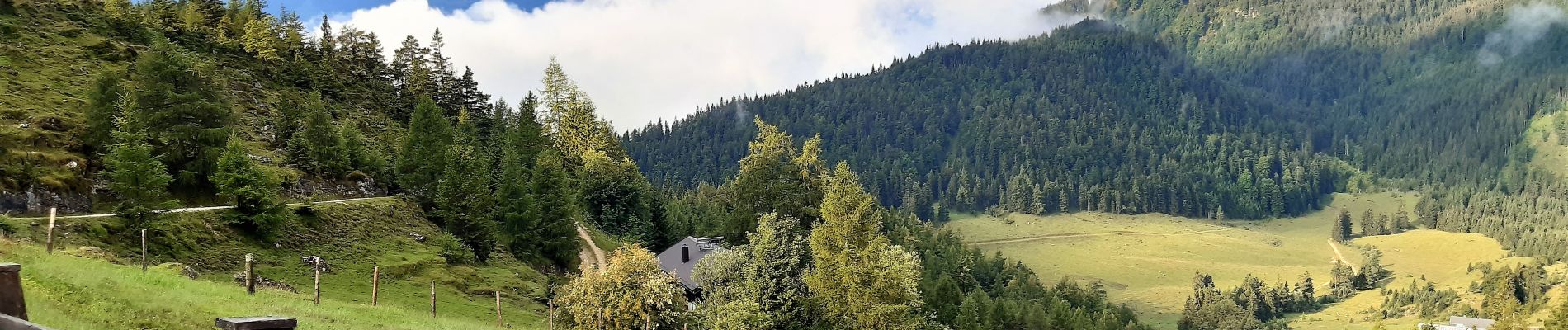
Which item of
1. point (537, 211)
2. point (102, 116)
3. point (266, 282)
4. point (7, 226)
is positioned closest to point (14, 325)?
point (7, 226)

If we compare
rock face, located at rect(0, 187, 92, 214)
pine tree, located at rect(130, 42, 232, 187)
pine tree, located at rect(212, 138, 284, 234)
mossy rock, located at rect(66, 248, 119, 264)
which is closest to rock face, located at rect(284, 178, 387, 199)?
pine tree, located at rect(130, 42, 232, 187)

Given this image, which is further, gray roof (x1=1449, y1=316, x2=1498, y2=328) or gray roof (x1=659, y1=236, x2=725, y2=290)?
gray roof (x1=1449, y1=316, x2=1498, y2=328)

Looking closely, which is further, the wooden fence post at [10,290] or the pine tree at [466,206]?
the pine tree at [466,206]

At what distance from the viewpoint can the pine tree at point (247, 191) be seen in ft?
173

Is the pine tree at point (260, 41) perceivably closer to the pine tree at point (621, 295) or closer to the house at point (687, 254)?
the house at point (687, 254)

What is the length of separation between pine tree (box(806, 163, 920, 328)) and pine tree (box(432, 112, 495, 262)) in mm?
25680

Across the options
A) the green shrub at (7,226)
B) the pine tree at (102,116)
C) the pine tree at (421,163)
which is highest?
the pine tree at (102,116)

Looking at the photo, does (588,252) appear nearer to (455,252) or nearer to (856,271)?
(455,252)

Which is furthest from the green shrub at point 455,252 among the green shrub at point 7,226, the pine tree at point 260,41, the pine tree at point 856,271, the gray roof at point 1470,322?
the gray roof at point 1470,322

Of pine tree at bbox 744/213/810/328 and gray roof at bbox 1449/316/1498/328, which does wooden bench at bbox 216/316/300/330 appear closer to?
pine tree at bbox 744/213/810/328

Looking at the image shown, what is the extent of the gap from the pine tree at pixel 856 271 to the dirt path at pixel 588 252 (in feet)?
97.7

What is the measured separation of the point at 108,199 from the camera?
5262 centimetres

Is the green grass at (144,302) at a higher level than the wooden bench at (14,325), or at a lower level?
lower

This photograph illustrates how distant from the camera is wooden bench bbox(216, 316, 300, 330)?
14.5 meters
